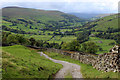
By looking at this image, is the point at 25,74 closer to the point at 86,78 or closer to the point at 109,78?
the point at 86,78

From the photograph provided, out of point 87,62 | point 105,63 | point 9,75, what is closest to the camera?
point 9,75

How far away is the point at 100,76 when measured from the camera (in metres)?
27.5

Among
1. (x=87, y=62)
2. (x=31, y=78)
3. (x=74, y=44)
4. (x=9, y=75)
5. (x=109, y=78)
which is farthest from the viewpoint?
(x=74, y=44)

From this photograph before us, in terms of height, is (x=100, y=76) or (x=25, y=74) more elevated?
(x=25, y=74)

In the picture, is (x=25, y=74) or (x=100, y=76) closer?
(x=25, y=74)

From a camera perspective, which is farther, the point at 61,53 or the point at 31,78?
the point at 61,53

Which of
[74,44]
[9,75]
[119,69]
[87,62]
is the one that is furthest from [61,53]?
[9,75]

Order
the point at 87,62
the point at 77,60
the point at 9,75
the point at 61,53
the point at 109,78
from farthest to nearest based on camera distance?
1. the point at 61,53
2. the point at 77,60
3. the point at 87,62
4. the point at 109,78
5. the point at 9,75

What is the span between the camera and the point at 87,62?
1670 inches

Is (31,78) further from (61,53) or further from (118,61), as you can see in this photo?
(61,53)

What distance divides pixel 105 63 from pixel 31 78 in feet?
64.9

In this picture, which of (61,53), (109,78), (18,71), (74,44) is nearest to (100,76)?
(109,78)

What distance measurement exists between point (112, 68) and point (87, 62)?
591 inches

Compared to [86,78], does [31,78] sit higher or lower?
higher
